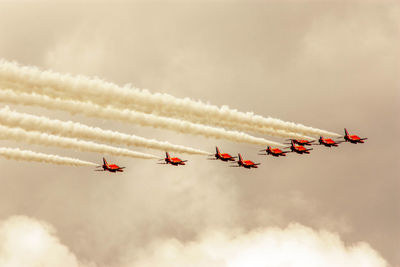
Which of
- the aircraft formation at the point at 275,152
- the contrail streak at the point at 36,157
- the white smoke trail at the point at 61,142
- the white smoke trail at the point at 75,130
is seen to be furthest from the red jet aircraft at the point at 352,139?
the contrail streak at the point at 36,157

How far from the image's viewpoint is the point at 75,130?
255ft

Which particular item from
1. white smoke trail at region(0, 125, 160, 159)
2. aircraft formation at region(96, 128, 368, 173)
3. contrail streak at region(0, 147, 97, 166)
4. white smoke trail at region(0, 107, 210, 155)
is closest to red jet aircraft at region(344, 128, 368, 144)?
aircraft formation at region(96, 128, 368, 173)

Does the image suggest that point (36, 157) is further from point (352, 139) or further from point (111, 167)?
point (352, 139)

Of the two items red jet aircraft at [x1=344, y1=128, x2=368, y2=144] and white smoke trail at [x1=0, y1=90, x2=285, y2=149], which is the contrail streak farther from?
red jet aircraft at [x1=344, y1=128, x2=368, y2=144]

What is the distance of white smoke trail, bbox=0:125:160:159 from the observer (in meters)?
74.2

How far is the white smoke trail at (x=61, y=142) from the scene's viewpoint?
2921 inches

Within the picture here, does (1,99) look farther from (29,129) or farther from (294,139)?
(294,139)

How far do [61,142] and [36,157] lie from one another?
4.21 m

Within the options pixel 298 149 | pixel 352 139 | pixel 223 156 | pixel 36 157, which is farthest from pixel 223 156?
pixel 36 157

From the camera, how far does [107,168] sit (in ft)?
340

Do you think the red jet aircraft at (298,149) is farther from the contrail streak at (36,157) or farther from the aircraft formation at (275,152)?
the contrail streak at (36,157)

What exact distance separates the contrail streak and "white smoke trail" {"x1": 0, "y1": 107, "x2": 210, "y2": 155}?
4699 mm

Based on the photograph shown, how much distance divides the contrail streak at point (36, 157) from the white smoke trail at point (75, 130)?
4.70 m

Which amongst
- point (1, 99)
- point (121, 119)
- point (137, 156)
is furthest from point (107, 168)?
point (1, 99)
